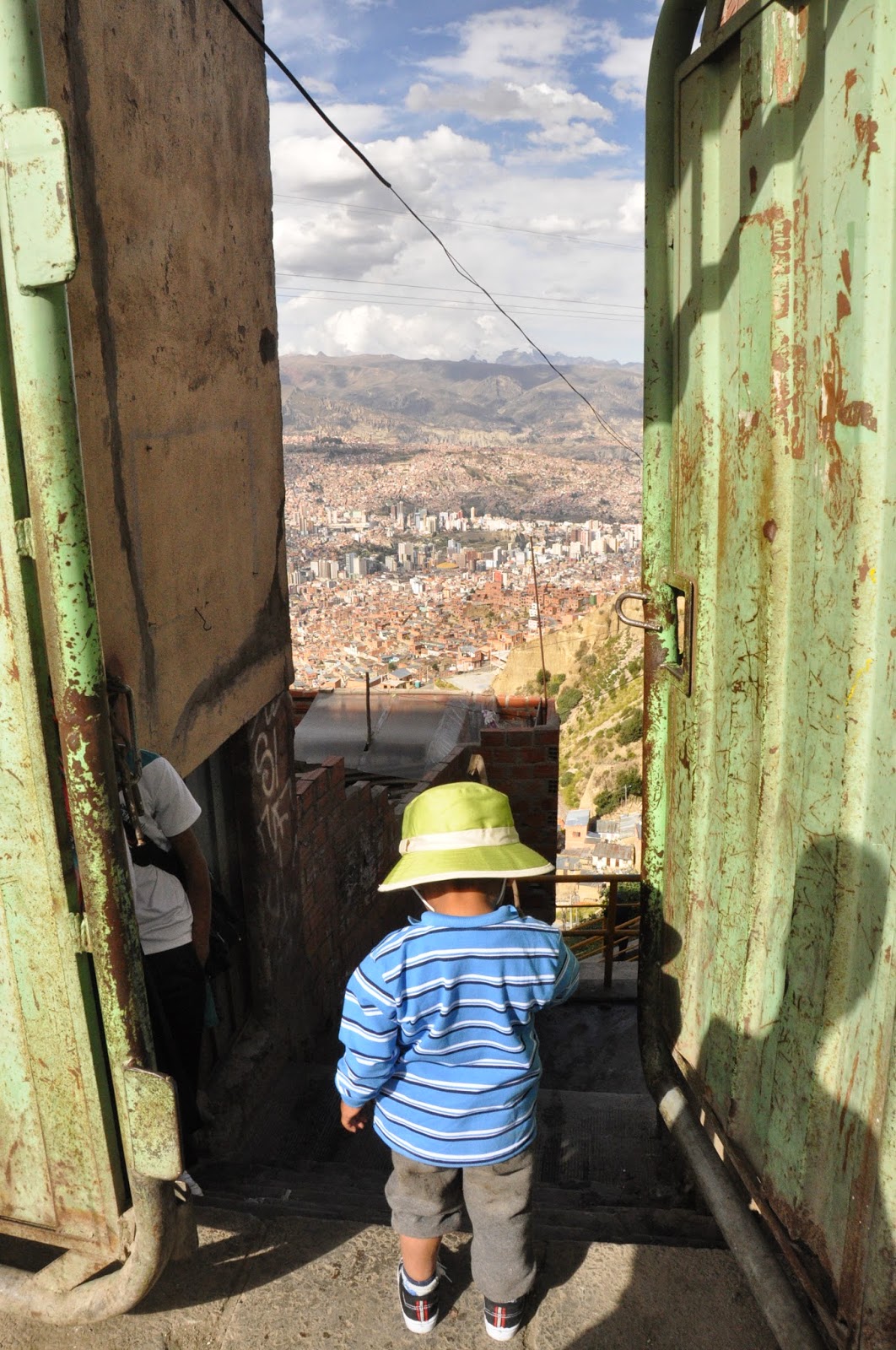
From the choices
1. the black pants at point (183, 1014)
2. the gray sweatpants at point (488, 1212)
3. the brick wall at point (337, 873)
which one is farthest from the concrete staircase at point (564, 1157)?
the brick wall at point (337, 873)

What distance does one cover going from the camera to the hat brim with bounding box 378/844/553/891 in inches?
74.9

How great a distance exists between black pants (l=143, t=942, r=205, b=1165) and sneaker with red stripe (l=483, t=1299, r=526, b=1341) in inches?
37.2

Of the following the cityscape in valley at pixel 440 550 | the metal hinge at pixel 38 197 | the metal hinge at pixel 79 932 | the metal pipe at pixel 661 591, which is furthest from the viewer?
the cityscape in valley at pixel 440 550

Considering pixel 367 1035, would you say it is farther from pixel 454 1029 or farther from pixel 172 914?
pixel 172 914

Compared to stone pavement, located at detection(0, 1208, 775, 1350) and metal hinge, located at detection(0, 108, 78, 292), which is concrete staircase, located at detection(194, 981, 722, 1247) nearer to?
stone pavement, located at detection(0, 1208, 775, 1350)

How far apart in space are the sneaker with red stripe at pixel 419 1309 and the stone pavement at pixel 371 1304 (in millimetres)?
28

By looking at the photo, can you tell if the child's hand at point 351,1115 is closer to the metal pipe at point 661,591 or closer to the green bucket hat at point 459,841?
the green bucket hat at point 459,841

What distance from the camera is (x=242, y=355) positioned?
12.0ft

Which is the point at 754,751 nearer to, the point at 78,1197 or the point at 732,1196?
the point at 732,1196

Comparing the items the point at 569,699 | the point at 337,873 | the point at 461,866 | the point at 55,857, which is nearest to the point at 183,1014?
the point at 55,857

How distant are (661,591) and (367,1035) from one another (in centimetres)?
132

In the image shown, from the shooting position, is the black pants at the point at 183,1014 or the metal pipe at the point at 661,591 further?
the black pants at the point at 183,1014

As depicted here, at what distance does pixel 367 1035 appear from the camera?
6.33 ft

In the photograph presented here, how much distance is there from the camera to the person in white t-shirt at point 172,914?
2.55 metres
